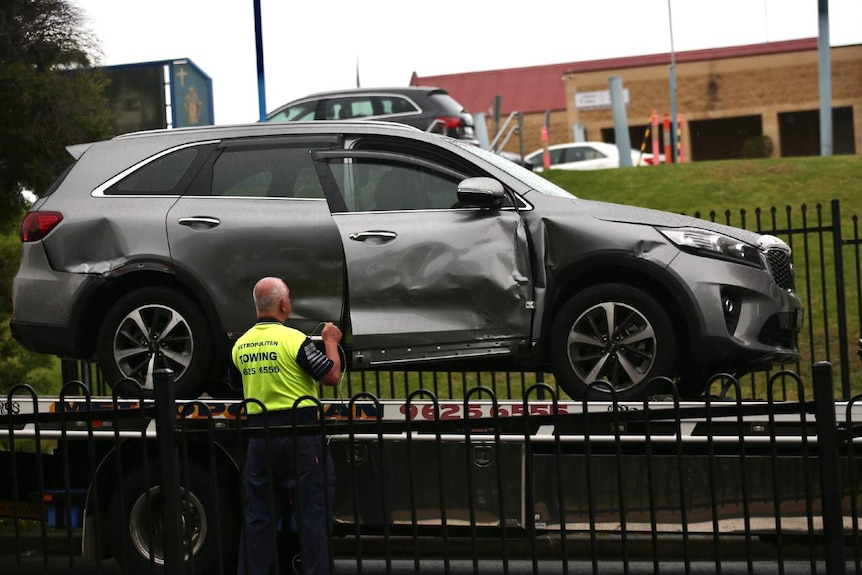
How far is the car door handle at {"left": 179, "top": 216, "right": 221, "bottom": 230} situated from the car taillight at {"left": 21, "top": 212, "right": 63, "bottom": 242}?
0.78m

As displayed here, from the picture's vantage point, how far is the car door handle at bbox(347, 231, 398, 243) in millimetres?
7387

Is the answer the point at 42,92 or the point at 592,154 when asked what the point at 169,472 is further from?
the point at 592,154

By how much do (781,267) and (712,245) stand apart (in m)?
0.59

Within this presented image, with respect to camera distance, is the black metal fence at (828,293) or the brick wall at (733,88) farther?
the brick wall at (733,88)

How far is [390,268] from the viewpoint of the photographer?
7.34m

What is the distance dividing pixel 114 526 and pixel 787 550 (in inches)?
169

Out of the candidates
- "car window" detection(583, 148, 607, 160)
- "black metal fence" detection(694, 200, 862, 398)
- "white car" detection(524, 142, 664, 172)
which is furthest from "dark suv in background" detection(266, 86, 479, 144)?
"car window" detection(583, 148, 607, 160)

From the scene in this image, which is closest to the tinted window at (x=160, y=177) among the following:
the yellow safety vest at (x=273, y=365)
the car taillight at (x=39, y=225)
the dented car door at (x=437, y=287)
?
the car taillight at (x=39, y=225)

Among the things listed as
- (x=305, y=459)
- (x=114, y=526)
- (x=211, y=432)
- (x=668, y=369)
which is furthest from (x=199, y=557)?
(x=668, y=369)

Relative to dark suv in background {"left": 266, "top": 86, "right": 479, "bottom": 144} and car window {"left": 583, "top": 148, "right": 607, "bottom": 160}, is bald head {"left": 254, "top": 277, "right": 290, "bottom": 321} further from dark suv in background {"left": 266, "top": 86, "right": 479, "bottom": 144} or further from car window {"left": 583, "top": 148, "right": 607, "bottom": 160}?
car window {"left": 583, "top": 148, "right": 607, "bottom": 160}

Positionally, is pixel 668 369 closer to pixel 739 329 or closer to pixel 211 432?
pixel 739 329

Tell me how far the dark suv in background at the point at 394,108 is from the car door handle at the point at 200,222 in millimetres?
8938

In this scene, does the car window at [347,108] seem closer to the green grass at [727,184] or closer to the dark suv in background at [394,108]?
the dark suv in background at [394,108]

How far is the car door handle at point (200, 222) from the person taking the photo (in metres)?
7.57
